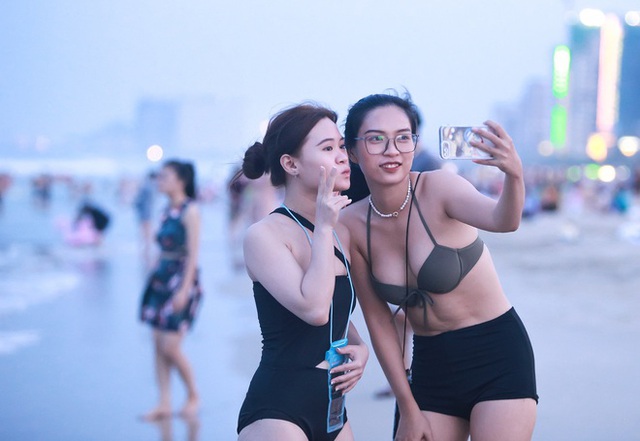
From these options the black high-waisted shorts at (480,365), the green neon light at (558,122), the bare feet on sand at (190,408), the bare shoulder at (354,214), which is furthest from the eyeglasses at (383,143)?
the green neon light at (558,122)

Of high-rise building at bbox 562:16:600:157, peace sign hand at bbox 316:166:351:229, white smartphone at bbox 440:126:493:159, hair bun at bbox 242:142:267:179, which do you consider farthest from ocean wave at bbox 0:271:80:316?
high-rise building at bbox 562:16:600:157

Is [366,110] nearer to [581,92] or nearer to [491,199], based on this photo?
[491,199]

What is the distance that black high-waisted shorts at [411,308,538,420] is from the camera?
2766 millimetres

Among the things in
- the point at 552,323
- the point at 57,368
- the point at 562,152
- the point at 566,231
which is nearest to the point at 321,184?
the point at 57,368

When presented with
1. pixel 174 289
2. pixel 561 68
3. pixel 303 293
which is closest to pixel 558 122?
pixel 561 68

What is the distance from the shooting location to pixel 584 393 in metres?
5.87

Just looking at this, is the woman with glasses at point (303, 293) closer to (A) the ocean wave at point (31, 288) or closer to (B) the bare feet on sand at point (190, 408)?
(B) the bare feet on sand at point (190, 408)

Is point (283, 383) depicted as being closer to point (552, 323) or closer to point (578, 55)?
point (552, 323)

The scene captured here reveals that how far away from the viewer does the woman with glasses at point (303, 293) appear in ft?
7.83

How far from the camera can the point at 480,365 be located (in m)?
2.79

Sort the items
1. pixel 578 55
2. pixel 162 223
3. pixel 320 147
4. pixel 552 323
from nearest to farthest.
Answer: pixel 320 147
pixel 162 223
pixel 552 323
pixel 578 55

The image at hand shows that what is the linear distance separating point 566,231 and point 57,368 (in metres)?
14.0

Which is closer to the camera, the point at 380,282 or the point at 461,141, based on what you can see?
the point at 461,141

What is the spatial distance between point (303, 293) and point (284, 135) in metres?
0.64
